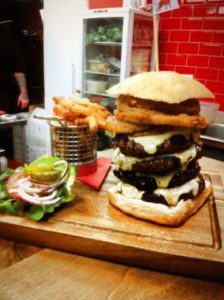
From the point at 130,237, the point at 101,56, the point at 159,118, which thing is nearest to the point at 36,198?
the point at 130,237

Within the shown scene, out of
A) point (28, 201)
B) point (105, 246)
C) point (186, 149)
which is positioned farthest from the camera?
point (186, 149)

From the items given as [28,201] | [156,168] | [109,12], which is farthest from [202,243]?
[109,12]

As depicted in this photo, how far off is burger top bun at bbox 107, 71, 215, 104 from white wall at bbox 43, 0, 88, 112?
11.7ft

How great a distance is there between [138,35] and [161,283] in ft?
12.3

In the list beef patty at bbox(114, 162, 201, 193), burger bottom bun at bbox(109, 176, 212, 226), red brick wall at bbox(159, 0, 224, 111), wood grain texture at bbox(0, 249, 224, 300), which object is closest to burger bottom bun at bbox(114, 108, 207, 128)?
beef patty at bbox(114, 162, 201, 193)

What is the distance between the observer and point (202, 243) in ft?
3.79

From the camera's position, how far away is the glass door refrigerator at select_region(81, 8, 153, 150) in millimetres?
3938

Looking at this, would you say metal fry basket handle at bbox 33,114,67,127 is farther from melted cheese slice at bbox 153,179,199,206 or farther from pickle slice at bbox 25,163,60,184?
melted cheese slice at bbox 153,179,199,206

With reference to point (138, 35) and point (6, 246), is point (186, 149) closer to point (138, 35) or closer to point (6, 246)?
point (6, 246)

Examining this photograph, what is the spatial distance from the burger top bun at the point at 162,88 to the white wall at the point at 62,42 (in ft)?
11.7

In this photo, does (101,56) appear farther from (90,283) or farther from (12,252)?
(90,283)

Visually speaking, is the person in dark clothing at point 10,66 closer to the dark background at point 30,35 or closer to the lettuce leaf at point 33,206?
the dark background at point 30,35

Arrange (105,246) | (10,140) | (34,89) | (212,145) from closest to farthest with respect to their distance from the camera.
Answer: (105,246) → (212,145) → (10,140) → (34,89)

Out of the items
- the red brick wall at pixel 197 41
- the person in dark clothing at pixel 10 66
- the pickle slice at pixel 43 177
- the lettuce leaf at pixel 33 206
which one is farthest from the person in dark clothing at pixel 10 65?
the pickle slice at pixel 43 177
